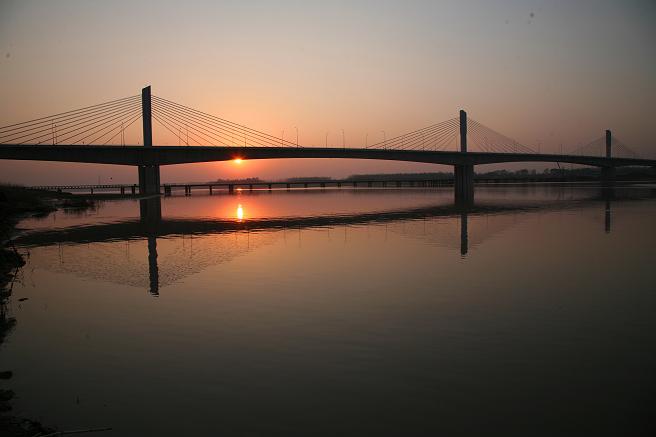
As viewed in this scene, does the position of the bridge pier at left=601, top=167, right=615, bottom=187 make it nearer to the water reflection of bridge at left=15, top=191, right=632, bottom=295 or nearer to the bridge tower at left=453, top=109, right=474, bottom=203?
the bridge tower at left=453, top=109, right=474, bottom=203

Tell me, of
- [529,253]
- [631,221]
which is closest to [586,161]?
[631,221]

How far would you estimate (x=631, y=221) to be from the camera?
34.9 meters

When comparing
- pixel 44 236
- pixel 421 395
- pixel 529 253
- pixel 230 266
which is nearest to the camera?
pixel 421 395

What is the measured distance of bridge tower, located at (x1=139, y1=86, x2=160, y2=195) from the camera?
80625mm

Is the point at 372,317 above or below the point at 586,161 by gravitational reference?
below

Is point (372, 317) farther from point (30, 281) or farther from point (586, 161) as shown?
point (586, 161)

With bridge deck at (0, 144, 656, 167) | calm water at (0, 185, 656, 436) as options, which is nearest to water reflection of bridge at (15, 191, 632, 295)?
calm water at (0, 185, 656, 436)

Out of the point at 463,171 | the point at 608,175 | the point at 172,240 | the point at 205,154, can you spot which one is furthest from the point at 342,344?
the point at 608,175

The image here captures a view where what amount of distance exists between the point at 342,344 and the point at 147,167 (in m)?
81.0

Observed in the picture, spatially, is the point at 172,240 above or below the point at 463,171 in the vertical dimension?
below

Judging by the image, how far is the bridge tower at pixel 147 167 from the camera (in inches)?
3174

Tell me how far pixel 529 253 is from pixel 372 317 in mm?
12133

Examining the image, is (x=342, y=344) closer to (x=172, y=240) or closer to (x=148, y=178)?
(x=172, y=240)

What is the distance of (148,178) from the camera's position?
3332 inches
